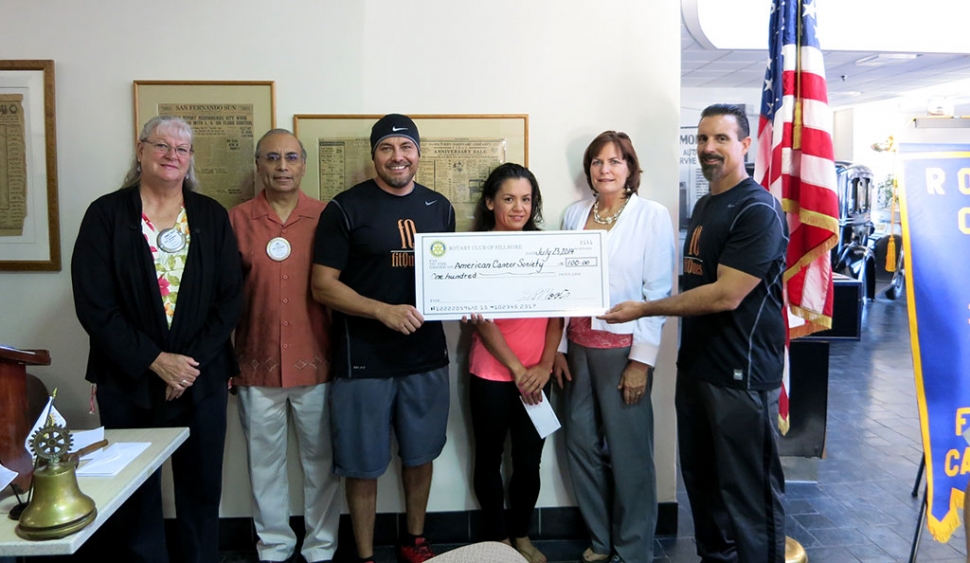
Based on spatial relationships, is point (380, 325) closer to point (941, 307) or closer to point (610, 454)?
point (610, 454)

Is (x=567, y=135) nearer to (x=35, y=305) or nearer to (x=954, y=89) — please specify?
(x=35, y=305)

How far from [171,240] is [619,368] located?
1.70m

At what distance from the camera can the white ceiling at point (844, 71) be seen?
7.59 meters

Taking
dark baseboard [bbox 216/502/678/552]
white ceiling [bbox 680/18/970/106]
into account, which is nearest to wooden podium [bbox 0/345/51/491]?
dark baseboard [bbox 216/502/678/552]

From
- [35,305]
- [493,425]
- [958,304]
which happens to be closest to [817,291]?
[958,304]

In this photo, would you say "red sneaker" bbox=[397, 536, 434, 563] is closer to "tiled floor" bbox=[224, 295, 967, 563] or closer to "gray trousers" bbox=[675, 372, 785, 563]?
"tiled floor" bbox=[224, 295, 967, 563]

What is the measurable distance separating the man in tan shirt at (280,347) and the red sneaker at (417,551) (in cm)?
36

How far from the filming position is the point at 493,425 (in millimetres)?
2506

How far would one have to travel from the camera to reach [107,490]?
147 cm

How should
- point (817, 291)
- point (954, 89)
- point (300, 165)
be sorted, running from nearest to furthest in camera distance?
point (300, 165), point (817, 291), point (954, 89)

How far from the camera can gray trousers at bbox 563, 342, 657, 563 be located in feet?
8.06

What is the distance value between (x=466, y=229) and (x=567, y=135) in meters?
0.61

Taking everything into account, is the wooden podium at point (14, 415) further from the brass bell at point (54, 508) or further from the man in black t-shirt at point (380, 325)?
the man in black t-shirt at point (380, 325)

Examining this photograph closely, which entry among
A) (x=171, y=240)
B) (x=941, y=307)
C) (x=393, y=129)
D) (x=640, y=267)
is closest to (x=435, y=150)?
(x=393, y=129)
